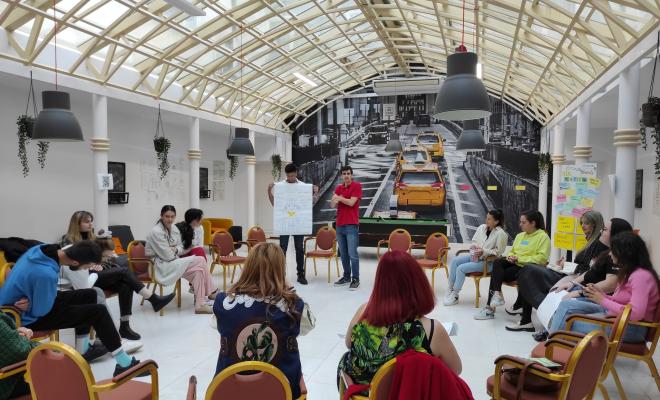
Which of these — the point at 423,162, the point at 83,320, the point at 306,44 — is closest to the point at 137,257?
the point at 83,320

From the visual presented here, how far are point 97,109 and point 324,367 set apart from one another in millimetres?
6642

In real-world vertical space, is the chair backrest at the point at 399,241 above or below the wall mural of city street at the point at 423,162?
below

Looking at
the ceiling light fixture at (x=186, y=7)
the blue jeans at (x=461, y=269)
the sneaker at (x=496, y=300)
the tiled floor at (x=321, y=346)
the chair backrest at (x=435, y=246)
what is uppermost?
the ceiling light fixture at (x=186, y=7)

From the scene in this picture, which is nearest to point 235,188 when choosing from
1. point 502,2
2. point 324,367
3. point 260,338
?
point 502,2

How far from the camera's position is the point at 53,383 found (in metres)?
2.12

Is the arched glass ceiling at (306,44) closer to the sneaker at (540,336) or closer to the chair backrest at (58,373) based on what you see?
the sneaker at (540,336)

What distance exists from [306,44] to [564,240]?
7.30 metres

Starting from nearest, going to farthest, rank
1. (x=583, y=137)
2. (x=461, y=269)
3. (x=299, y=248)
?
(x=461, y=269) → (x=299, y=248) → (x=583, y=137)

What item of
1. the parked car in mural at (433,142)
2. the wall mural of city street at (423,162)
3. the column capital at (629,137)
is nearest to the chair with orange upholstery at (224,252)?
the column capital at (629,137)

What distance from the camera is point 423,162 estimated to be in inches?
554

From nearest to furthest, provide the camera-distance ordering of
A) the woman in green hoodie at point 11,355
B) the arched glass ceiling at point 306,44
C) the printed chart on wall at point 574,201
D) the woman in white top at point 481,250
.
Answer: the woman in green hoodie at point 11,355 → the woman in white top at point 481,250 → the arched glass ceiling at point 306,44 → the printed chart on wall at point 574,201

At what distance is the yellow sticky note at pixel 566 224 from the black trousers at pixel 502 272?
2329mm

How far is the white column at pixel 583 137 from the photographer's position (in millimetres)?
7551

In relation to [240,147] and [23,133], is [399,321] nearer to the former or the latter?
[240,147]
